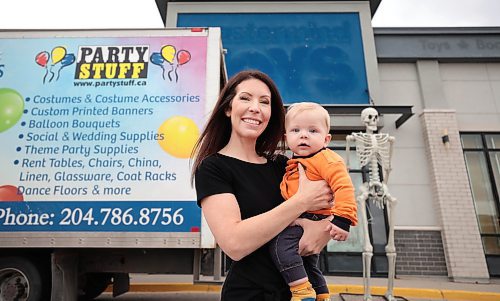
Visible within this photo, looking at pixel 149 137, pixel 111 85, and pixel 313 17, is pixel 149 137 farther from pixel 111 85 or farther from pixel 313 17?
pixel 313 17

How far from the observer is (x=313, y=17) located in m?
9.96

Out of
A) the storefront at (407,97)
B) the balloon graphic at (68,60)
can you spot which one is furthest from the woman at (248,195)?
the storefront at (407,97)

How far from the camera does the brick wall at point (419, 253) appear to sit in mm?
8070

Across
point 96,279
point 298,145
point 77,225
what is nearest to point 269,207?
point 298,145

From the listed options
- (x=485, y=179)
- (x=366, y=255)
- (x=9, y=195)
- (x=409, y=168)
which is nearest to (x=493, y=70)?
(x=485, y=179)

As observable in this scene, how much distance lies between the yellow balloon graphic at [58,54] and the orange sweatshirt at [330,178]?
389 centimetres

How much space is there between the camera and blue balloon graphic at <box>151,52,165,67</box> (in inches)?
168

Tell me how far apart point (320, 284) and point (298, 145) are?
2.12 ft

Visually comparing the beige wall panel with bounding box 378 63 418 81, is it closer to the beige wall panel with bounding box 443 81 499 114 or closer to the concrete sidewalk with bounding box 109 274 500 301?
the beige wall panel with bounding box 443 81 499 114

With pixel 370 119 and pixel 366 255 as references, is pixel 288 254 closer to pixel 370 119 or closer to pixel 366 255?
pixel 366 255

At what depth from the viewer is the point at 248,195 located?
1450 millimetres

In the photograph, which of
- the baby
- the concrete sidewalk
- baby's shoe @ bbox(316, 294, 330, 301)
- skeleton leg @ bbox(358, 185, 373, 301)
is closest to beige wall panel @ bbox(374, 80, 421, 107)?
the concrete sidewalk

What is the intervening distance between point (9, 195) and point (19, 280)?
1121mm

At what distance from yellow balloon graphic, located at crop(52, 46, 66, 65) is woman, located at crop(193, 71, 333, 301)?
138 inches
